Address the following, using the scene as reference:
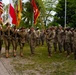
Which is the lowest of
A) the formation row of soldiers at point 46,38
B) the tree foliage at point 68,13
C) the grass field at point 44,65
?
the grass field at point 44,65

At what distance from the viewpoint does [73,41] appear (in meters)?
17.1

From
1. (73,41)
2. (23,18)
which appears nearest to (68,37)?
(73,41)

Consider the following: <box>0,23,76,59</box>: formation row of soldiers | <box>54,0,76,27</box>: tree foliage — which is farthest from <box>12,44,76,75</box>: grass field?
<box>54,0,76,27</box>: tree foliage

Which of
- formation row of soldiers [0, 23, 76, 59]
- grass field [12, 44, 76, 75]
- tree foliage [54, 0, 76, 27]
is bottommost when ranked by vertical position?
grass field [12, 44, 76, 75]

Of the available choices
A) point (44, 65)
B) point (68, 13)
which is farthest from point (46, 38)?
point (68, 13)

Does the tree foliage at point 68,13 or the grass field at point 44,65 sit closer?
the grass field at point 44,65

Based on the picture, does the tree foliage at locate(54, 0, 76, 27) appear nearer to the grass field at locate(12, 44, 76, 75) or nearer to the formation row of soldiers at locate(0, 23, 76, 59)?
the formation row of soldiers at locate(0, 23, 76, 59)

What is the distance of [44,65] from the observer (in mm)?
15188

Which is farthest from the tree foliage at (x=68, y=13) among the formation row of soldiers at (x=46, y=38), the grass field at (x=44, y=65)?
the grass field at (x=44, y=65)

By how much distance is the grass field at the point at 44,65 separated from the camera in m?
13.6

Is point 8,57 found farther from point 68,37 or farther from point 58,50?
point 58,50

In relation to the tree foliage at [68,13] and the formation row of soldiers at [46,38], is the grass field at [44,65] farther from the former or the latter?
the tree foliage at [68,13]

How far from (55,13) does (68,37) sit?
4465 cm

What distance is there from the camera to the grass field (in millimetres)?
13602
